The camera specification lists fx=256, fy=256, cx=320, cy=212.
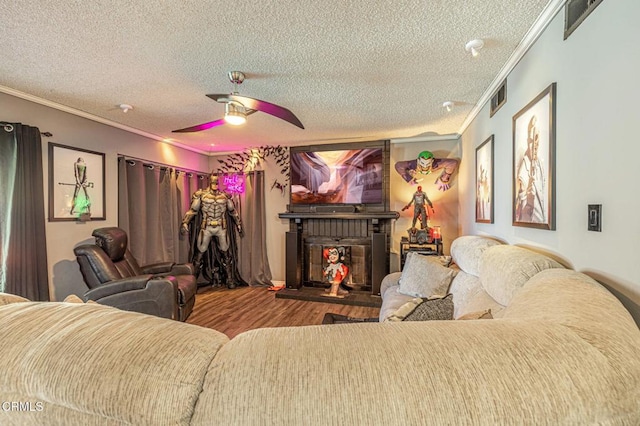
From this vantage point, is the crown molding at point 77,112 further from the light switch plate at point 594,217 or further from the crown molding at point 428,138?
the light switch plate at point 594,217

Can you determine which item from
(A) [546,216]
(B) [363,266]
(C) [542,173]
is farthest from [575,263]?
(B) [363,266]

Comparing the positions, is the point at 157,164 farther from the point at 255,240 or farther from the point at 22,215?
the point at 255,240

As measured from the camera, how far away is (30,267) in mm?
2293

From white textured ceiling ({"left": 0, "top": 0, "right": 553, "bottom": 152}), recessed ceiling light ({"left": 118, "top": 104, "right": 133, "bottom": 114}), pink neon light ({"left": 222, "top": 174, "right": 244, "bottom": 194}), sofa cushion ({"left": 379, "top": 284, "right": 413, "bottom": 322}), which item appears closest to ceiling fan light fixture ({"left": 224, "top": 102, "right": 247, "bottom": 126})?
white textured ceiling ({"left": 0, "top": 0, "right": 553, "bottom": 152})

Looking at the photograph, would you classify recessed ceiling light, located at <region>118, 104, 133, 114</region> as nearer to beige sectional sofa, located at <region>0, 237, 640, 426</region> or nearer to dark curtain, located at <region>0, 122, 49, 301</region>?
dark curtain, located at <region>0, 122, 49, 301</region>

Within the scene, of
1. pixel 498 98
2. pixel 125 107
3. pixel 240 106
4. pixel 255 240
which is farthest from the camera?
pixel 255 240

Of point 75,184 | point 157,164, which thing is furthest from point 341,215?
point 75,184

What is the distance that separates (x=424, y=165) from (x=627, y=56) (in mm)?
2580

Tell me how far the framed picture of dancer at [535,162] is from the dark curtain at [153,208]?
13.3ft

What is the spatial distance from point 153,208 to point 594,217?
4.30m

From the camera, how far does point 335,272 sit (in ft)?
12.0

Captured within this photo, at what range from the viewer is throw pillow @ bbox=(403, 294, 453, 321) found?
1.24m

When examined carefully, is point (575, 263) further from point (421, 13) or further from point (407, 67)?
point (407, 67)

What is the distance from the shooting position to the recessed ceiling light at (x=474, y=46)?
62.9 inches
